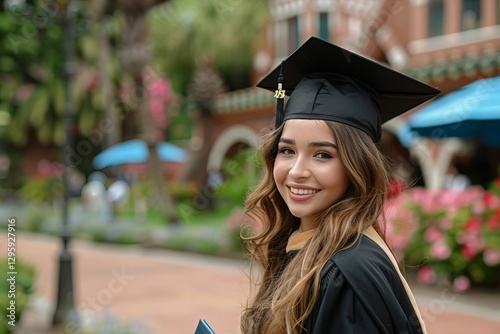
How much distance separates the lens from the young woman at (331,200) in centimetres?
153

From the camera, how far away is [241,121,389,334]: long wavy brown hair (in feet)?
5.33

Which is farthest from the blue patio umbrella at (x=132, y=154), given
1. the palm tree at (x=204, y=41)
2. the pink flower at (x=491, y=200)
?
the pink flower at (x=491, y=200)

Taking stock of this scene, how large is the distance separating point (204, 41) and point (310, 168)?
967 inches

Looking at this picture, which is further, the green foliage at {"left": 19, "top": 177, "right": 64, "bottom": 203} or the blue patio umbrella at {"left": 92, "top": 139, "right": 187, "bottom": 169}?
the green foliage at {"left": 19, "top": 177, "right": 64, "bottom": 203}

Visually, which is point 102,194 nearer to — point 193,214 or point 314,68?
point 193,214

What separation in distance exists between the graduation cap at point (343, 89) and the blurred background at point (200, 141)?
31 centimetres

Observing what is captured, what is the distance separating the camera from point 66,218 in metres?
6.54

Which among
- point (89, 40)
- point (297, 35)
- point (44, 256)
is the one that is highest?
point (89, 40)

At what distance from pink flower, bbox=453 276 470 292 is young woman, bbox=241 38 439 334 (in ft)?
19.5

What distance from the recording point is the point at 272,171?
2.04 meters

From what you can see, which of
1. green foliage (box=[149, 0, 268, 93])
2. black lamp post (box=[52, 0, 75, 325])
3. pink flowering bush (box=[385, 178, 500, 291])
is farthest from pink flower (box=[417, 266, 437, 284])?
green foliage (box=[149, 0, 268, 93])

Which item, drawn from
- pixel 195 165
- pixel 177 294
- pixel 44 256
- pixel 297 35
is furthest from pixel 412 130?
pixel 195 165

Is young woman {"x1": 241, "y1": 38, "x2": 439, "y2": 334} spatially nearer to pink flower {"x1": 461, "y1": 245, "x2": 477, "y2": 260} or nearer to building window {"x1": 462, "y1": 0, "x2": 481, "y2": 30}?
pink flower {"x1": 461, "y1": 245, "x2": 477, "y2": 260}

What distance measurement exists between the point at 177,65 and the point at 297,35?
467 inches
